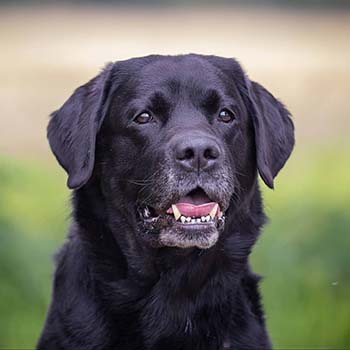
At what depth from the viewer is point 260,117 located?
4621 millimetres

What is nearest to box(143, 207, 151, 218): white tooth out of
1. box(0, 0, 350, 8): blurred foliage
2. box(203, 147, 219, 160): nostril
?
box(203, 147, 219, 160): nostril

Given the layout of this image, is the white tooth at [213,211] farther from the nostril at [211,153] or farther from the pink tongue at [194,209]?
the nostril at [211,153]

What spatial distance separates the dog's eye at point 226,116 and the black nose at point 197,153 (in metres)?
0.35

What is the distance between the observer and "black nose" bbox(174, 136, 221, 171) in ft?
13.3

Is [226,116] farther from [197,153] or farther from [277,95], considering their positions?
[277,95]

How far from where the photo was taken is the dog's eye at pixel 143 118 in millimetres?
4391

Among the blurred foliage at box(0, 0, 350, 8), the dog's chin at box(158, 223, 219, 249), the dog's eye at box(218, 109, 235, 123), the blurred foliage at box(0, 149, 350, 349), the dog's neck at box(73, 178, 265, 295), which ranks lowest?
the blurred foliage at box(0, 149, 350, 349)

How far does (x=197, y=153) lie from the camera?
4074 mm

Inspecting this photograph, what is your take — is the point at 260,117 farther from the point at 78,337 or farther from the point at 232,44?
the point at 232,44

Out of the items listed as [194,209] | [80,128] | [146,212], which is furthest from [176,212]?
[80,128]

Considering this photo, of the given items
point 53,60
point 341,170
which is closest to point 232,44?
point 53,60

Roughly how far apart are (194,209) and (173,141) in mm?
312

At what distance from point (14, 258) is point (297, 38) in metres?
6.99

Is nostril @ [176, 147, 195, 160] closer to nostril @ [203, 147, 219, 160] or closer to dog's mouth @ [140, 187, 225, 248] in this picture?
nostril @ [203, 147, 219, 160]
